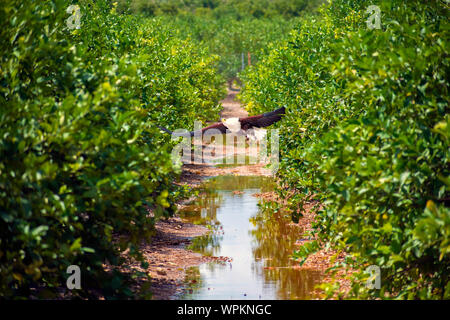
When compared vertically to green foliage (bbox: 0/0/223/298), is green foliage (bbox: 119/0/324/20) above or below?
above

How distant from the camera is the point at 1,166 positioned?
246 inches

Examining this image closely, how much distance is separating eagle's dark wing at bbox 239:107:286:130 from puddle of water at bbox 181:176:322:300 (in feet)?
8.60

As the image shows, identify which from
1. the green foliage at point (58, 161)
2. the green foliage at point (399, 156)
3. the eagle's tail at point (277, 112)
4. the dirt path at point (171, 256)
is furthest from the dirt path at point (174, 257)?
the green foliage at point (399, 156)

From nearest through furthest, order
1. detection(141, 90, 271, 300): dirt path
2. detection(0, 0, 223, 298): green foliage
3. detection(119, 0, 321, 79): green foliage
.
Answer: detection(0, 0, 223, 298): green foliage < detection(141, 90, 271, 300): dirt path < detection(119, 0, 321, 79): green foliage

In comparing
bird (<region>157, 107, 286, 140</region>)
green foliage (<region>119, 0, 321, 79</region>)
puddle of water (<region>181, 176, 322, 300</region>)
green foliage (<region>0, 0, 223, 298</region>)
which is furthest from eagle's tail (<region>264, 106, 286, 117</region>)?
green foliage (<region>119, 0, 321, 79</region>)

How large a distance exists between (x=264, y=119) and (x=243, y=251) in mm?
4500

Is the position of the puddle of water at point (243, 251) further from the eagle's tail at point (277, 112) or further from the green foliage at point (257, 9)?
the green foliage at point (257, 9)

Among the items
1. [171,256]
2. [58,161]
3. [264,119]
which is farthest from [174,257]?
[58,161]

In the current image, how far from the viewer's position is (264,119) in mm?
16688

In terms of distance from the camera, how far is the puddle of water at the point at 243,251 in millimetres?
10758

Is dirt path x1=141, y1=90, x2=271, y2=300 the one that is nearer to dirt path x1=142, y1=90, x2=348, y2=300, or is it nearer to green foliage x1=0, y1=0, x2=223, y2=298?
dirt path x1=142, y1=90, x2=348, y2=300

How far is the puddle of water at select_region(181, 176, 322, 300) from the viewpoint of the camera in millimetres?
10758

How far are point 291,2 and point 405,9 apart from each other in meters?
72.0

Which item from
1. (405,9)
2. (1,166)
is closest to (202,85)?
(405,9)
